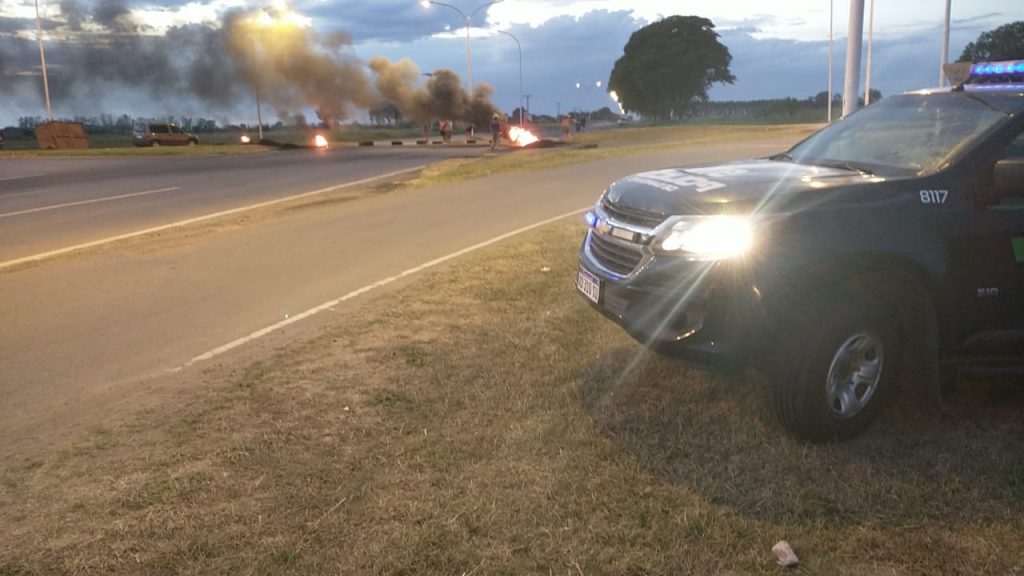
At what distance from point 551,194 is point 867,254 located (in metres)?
11.9

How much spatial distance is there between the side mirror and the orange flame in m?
34.6

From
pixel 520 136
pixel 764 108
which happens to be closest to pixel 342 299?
pixel 520 136

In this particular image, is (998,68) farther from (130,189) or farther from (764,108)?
(764,108)

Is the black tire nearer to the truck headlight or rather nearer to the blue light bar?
the truck headlight

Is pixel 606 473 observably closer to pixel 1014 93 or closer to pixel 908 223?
pixel 908 223

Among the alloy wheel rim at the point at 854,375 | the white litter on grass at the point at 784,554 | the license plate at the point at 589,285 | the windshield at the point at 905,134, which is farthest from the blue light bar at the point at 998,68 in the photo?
the white litter on grass at the point at 784,554

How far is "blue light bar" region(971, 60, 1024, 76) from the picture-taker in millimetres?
5207

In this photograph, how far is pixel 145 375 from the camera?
559cm

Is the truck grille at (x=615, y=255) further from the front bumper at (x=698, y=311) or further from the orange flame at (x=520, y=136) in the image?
the orange flame at (x=520, y=136)

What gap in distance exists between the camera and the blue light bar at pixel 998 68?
5.21 m

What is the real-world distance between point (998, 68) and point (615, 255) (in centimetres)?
293

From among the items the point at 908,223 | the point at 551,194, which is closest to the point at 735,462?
the point at 908,223

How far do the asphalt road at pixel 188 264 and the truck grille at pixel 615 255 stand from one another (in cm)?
271

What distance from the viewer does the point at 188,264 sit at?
9438 millimetres
